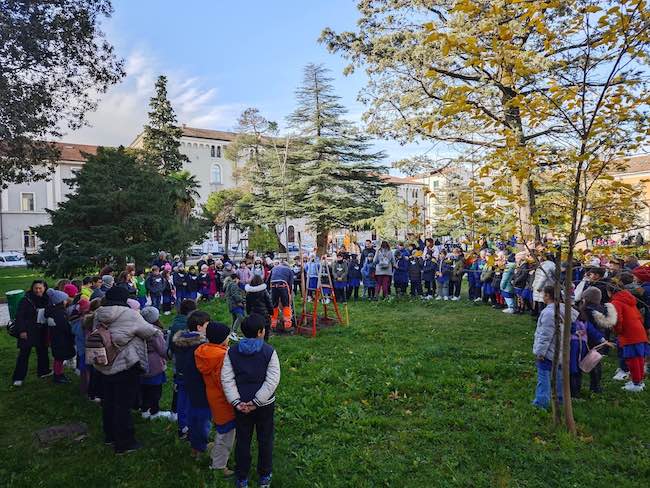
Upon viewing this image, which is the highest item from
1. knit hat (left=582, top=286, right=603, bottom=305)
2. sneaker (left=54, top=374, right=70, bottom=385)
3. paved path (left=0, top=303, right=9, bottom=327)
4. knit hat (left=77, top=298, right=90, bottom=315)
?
knit hat (left=582, top=286, right=603, bottom=305)

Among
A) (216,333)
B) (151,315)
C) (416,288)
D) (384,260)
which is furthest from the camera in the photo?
(416,288)

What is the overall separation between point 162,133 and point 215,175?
28.4m

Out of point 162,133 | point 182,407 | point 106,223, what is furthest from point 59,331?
point 162,133

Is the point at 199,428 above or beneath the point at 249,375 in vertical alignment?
beneath

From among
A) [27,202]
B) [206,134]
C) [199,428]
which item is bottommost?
[199,428]

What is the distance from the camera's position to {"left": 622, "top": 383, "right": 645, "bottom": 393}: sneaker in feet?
21.6

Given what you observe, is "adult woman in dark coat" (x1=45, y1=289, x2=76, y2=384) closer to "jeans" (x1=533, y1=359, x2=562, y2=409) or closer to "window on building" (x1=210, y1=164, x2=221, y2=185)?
"jeans" (x1=533, y1=359, x2=562, y2=409)

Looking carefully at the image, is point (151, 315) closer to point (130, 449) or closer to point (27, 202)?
point (130, 449)

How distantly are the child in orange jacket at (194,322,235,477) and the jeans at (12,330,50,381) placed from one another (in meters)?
4.89

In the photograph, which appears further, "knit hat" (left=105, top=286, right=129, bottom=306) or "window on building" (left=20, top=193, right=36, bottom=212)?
"window on building" (left=20, top=193, right=36, bottom=212)

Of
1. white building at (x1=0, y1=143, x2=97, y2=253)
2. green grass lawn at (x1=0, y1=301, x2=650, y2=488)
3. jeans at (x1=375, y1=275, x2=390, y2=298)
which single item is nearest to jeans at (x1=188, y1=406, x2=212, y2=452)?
green grass lawn at (x1=0, y1=301, x2=650, y2=488)

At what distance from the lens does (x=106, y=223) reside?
1988cm

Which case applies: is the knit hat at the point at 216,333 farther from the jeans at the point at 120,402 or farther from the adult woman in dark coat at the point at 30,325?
the adult woman in dark coat at the point at 30,325

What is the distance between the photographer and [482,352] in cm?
867
